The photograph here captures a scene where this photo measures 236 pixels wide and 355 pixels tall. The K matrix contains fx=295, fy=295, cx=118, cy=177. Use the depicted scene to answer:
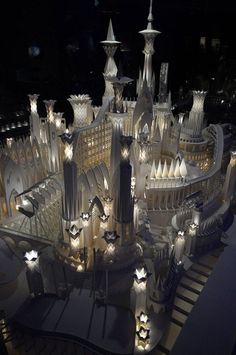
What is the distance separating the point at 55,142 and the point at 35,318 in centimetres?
828

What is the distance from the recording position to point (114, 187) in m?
10.0

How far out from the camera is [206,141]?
17594 mm

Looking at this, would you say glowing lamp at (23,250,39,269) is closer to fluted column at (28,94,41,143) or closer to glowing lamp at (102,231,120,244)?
glowing lamp at (102,231,120,244)

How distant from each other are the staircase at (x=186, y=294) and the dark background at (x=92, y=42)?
11342 mm

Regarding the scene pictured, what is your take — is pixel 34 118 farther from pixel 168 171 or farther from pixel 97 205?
pixel 168 171

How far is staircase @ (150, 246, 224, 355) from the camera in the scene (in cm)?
829

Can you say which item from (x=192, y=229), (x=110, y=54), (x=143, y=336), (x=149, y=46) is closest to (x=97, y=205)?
(x=192, y=229)

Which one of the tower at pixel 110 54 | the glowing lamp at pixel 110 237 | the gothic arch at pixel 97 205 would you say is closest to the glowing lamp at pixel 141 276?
the glowing lamp at pixel 110 237

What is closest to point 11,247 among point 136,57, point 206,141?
point 206,141

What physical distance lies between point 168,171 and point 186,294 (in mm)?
5657

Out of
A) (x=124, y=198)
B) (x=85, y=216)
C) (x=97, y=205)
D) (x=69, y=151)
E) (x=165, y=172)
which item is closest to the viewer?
(x=69, y=151)

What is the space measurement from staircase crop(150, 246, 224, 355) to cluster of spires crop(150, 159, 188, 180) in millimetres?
3764

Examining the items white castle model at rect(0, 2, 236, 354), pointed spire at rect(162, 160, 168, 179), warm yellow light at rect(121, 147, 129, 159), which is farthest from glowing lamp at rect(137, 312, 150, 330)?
pointed spire at rect(162, 160, 168, 179)

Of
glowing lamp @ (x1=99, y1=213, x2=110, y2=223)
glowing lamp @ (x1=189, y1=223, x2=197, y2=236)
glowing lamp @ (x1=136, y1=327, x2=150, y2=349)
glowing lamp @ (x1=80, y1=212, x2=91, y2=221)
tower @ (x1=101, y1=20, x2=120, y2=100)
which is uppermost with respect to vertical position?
tower @ (x1=101, y1=20, x2=120, y2=100)
